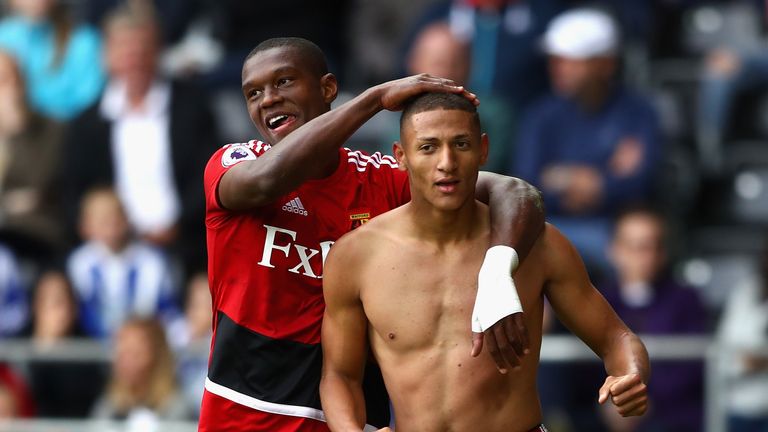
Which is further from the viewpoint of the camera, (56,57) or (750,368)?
(56,57)

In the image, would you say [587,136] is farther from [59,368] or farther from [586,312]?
[586,312]

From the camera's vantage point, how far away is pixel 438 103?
16.0 ft

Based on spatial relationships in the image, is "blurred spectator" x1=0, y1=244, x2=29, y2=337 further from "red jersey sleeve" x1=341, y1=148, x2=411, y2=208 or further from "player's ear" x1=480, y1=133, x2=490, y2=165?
"player's ear" x1=480, y1=133, x2=490, y2=165

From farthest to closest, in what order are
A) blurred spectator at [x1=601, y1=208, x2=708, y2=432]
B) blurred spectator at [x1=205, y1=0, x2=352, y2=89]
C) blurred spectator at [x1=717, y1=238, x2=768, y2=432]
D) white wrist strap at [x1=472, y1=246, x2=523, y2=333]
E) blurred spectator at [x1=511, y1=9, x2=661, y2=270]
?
blurred spectator at [x1=205, y1=0, x2=352, y2=89] → blurred spectator at [x1=511, y1=9, x2=661, y2=270] → blurred spectator at [x1=601, y1=208, x2=708, y2=432] → blurred spectator at [x1=717, y1=238, x2=768, y2=432] → white wrist strap at [x1=472, y1=246, x2=523, y2=333]

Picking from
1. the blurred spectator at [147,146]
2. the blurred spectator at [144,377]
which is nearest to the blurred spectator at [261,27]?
the blurred spectator at [147,146]

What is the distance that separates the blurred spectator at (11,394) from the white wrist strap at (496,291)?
5.22 metres

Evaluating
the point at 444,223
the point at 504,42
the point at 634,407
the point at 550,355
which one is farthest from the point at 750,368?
the point at 444,223

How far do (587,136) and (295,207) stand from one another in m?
4.52

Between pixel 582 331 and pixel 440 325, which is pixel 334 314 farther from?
pixel 582 331

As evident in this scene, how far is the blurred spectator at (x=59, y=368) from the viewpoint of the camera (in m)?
9.55

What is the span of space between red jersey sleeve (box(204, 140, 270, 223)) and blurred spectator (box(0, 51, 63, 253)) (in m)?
5.08

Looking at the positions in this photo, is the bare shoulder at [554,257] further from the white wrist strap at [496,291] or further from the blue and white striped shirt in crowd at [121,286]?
the blue and white striped shirt in crowd at [121,286]

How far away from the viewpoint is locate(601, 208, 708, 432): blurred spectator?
8469mm

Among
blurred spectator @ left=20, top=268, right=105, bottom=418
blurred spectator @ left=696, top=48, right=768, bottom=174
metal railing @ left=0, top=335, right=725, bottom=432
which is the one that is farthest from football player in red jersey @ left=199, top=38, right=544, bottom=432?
blurred spectator @ left=696, top=48, right=768, bottom=174
